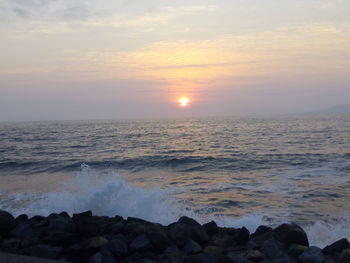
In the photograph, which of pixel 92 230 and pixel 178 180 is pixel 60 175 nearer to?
pixel 178 180

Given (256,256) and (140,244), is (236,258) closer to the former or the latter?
(256,256)

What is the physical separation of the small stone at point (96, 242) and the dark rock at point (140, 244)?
430 mm

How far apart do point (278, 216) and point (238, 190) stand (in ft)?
11.8

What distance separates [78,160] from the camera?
2414 cm

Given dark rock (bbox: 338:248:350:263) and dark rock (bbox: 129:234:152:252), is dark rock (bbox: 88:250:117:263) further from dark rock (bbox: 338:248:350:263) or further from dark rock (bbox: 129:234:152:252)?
dark rock (bbox: 338:248:350:263)

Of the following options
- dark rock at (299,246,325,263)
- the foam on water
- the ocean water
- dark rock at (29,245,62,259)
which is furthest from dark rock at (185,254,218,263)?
the foam on water

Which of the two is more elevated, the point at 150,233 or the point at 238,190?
the point at 150,233

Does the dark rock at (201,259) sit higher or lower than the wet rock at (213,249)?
higher

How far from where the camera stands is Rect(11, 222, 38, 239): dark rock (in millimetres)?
6484

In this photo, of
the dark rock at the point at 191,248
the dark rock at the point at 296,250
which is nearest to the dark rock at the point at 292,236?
the dark rock at the point at 296,250

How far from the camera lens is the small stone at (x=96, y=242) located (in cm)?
570

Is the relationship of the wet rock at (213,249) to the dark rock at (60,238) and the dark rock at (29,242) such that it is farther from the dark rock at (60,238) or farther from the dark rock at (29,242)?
the dark rock at (29,242)

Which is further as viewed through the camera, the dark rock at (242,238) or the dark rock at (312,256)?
the dark rock at (242,238)

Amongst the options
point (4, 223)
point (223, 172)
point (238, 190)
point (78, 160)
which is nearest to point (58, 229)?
point (4, 223)
